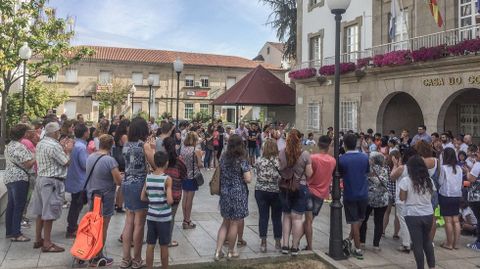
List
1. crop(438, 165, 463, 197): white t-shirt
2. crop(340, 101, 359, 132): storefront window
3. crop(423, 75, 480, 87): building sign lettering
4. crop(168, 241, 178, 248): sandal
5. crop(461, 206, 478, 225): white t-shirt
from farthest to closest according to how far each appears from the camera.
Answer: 1. crop(340, 101, 359, 132): storefront window
2. crop(423, 75, 480, 87): building sign lettering
3. crop(461, 206, 478, 225): white t-shirt
4. crop(438, 165, 463, 197): white t-shirt
5. crop(168, 241, 178, 248): sandal

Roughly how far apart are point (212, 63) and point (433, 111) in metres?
34.5

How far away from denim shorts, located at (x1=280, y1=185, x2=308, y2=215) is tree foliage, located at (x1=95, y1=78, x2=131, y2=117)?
1499 inches

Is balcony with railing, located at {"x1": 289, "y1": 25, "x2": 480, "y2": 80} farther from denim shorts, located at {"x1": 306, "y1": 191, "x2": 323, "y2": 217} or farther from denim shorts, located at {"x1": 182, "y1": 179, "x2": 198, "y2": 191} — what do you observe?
denim shorts, located at {"x1": 182, "y1": 179, "x2": 198, "y2": 191}

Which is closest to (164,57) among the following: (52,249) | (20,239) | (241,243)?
Answer: (20,239)

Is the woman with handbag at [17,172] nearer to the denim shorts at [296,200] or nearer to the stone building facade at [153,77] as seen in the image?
the denim shorts at [296,200]

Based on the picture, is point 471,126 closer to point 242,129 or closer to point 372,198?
point 242,129

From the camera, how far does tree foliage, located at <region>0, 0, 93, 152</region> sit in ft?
53.1

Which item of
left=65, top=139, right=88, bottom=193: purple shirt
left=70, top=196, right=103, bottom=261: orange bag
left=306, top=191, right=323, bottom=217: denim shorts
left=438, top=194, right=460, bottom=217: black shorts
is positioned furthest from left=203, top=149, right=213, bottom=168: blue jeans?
left=70, top=196, right=103, bottom=261: orange bag

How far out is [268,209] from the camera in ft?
20.3

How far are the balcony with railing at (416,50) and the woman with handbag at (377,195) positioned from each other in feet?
27.5

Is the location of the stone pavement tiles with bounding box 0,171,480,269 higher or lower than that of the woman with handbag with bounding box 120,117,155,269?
lower

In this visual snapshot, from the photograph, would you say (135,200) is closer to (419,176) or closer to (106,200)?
(106,200)

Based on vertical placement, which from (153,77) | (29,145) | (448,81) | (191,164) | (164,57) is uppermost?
(164,57)

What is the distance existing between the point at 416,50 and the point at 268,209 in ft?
37.5
